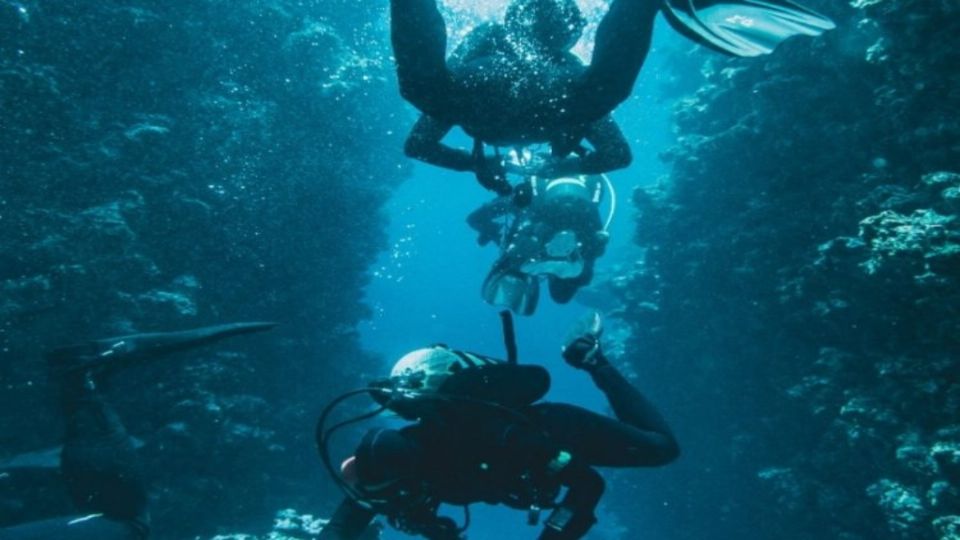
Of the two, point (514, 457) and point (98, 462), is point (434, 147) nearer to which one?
point (514, 457)

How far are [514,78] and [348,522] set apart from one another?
9.10 feet

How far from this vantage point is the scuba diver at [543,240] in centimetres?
664

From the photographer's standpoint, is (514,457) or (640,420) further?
(640,420)

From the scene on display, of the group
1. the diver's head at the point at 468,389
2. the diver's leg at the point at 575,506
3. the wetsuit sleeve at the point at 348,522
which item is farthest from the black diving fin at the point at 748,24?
the wetsuit sleeve at the point at 348,522

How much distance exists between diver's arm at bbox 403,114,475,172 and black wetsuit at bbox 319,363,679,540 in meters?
2.03

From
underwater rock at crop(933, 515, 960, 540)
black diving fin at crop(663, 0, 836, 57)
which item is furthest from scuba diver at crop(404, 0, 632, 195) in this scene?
underwater rock at crop(933, 515, 960, 540)

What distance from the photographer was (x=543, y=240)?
699cm

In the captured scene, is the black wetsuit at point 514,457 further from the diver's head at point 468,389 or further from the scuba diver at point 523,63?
the scuba diver at point 523,63

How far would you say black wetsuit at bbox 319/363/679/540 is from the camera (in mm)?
2758

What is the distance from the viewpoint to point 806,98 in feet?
34.2

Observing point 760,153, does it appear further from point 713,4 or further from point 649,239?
point 713,4

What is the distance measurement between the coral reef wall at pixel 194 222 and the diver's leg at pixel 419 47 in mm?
8702

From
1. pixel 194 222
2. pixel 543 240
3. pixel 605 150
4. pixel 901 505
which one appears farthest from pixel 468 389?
pixel 194 222

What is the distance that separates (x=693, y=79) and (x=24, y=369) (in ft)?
82.3
